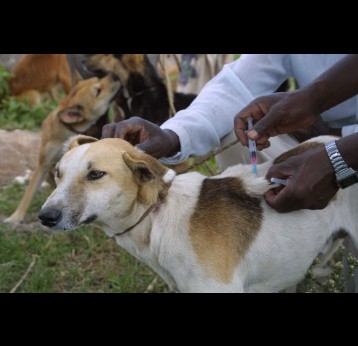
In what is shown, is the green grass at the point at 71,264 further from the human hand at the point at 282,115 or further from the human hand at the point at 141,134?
the human hand at the point at 141,134

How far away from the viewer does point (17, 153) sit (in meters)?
6.11

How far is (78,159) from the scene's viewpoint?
2479 mm

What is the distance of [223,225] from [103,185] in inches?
24.0

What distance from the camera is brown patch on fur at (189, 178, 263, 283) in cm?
259

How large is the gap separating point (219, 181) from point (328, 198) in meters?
0.55

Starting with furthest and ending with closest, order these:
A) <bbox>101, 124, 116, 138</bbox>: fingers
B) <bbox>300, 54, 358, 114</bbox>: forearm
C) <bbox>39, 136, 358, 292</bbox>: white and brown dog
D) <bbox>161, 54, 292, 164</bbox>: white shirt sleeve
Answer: <bbox>161, 54, 292, 164</bbox>: white shirt sleeve, <bbox>101, 124, 116, 138</bbox>: fingers, <bbox>300, 54, 358, 114</bbox>: forearm, <bbox>39, 136, 358, 292</bbox>: white and brown dog

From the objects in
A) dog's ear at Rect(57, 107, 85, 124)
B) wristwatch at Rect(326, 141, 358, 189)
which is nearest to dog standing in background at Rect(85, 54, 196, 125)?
dog's ear at Rect(57, 107, 85, 124)

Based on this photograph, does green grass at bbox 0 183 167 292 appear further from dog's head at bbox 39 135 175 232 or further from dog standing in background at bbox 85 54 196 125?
dog's head at bbox 39 135 175 232

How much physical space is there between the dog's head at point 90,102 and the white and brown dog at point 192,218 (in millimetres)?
2185

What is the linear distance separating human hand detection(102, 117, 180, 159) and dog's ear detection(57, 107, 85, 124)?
2123 millimetres

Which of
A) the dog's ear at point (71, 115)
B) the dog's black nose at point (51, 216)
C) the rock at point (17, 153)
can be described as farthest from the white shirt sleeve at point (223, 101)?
the rock at point (17, 153)

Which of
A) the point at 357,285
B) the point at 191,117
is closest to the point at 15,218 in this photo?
the point at 191,117

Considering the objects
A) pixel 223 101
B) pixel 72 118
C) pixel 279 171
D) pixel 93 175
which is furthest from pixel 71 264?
pixel 279 171

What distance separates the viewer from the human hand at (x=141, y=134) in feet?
9.35
